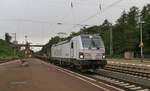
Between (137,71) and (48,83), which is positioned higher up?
(137,71)

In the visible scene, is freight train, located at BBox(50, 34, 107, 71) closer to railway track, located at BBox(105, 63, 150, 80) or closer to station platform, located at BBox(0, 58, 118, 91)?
station platform, located at BBox(0, 58, 118, 91)

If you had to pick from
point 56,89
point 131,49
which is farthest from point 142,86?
point 131,49

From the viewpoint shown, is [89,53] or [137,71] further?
[137,71]

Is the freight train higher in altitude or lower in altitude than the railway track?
higher

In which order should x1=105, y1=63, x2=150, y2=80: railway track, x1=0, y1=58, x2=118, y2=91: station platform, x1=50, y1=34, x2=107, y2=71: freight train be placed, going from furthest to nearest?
x1=50, y1=34, x2=107, y2=71: freight train
x1=105, y1=63, x2=150, y2=80: railway track
x1=0, y1=58, x2=118, y2=91: station platform

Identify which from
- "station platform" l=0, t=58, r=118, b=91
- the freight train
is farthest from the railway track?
"station platform" l=0, t=58, r=118, b=91

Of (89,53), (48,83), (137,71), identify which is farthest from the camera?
(137,71)

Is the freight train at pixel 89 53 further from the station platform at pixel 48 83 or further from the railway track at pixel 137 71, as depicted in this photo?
the railway track at pixel 137 71

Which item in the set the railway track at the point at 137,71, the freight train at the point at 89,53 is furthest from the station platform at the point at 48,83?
the railway track at the point at 137,71

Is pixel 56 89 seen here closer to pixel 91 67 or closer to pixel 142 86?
pixel 142 86

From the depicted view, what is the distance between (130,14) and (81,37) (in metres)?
120

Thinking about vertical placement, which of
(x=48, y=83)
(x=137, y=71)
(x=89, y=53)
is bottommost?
(x=48, y=83)

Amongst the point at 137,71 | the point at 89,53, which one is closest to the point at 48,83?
the point at 89,53

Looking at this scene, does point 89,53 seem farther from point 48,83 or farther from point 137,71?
point 48,83
